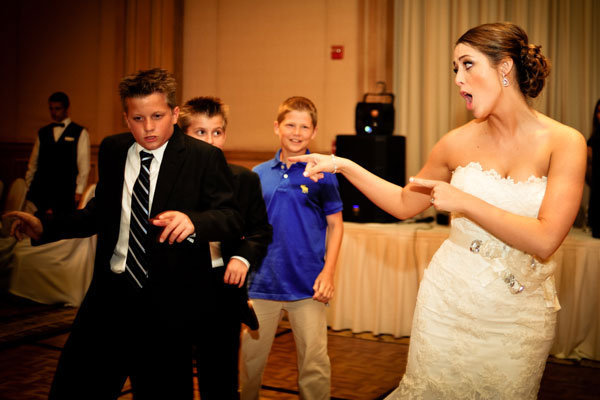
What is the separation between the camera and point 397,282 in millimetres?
4887

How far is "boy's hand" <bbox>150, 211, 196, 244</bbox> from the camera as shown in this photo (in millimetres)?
1923

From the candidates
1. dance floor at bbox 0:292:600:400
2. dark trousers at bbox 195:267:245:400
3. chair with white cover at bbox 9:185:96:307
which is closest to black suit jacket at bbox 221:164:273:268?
dark trousers at bbox 195:267:245:400

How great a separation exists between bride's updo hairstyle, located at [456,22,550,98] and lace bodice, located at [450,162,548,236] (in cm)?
28

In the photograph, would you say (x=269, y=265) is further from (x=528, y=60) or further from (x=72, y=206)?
(x=72, y=206)

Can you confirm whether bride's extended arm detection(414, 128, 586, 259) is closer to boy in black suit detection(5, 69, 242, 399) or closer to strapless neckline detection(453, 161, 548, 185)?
strapless neckline detection(453, 161, 548, 185)

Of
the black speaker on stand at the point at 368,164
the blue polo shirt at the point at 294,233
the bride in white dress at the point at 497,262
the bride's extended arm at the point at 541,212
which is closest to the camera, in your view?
the bride's extended arm at the point at 541,212

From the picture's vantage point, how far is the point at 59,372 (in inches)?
79.8

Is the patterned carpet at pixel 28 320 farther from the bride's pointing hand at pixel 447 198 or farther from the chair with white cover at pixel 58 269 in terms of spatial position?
the bride's pointing hand at pixel 447 198

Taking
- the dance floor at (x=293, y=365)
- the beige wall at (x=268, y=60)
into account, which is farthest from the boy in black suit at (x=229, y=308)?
the beige wall at (x=268, y=60)

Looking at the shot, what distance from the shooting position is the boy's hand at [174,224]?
1.92 metres

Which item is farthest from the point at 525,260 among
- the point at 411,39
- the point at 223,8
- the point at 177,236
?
the point at 223,8

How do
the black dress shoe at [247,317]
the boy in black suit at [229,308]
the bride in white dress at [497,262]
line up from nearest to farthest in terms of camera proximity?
1. the bride in white dress at [497,262]
2. the boy in black suit at [229,308]
3. the black dress shoe at [247,317]

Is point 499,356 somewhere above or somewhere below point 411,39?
below

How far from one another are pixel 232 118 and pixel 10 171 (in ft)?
11.6
